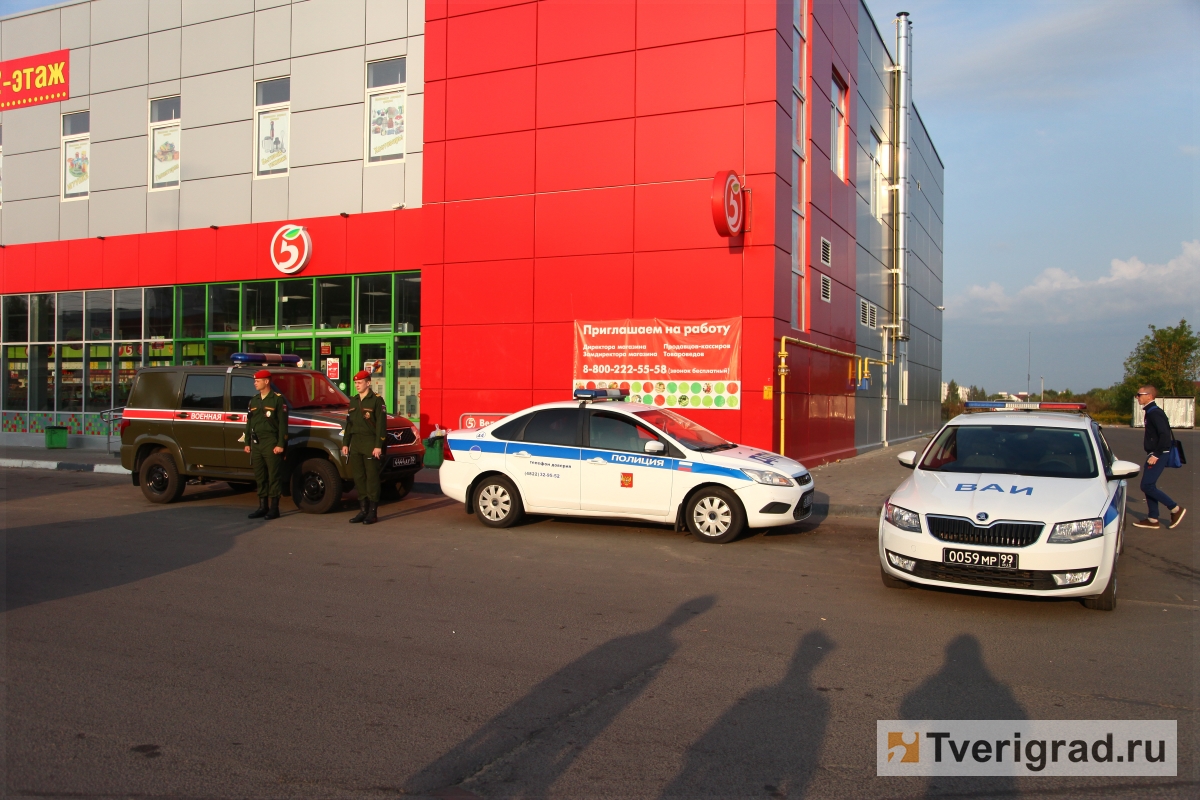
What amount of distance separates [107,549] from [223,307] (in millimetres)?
13346

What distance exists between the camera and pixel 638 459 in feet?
33.1

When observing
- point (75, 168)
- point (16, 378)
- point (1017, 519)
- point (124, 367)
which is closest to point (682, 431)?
point (1017, 519)

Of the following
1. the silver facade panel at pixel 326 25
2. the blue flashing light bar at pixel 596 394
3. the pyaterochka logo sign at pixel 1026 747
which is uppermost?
the silver facade panel at pixel 326 25

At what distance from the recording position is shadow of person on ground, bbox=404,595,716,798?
12.5ft

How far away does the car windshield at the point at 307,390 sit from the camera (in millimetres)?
12492

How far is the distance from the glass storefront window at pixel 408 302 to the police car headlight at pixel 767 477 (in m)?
11.2

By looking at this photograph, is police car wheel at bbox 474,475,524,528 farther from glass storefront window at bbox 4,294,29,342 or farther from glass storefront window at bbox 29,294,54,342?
glass storefront window at bbox 4,294,29,342

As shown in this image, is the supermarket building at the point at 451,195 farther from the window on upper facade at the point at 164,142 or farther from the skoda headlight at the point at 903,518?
the skoda headlight at the point at 903,518

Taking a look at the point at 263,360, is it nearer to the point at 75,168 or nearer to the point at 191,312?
the point at 191,312

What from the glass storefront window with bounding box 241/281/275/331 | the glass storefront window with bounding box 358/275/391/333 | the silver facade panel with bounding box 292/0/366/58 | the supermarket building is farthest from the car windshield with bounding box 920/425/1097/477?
the glass storefront window with bounding box 241/281/275/331

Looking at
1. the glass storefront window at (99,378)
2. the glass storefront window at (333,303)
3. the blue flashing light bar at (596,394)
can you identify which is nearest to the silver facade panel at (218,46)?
the glass storefront window at (333,303)

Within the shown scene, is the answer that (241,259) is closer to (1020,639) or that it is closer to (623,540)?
(623,540)

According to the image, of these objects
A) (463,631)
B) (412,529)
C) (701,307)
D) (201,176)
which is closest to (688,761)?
(463,631)

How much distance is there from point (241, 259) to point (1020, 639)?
64.0 ft
